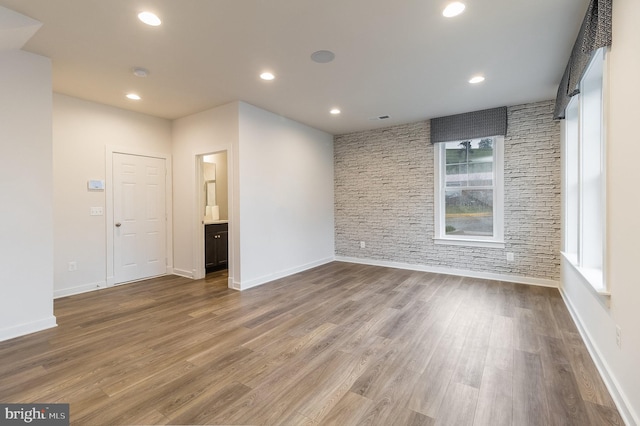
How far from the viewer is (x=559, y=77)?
345cm

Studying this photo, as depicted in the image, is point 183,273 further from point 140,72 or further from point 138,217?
point 140,72

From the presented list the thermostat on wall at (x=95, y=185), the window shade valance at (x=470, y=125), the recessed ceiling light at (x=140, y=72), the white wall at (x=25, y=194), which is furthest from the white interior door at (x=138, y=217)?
the window shade valance at (x=470, y=125)

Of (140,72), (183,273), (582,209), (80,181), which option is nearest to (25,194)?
(80,181)

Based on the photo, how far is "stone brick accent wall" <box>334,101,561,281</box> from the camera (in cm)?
425

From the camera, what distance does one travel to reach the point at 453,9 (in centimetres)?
223

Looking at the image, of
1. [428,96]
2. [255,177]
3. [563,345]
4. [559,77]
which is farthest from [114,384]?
[559,77]

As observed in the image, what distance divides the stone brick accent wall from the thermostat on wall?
422 cm

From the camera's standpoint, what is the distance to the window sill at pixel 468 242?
4645 mm

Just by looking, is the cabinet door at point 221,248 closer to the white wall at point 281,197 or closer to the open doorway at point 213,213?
the open doorway at point 213,213

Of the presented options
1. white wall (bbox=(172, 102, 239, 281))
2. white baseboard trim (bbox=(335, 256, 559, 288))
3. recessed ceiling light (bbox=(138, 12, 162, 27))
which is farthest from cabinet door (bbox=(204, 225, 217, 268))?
recessed ceiling light (bbox=(138, 12, 162, 27))

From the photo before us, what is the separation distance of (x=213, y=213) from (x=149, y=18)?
156 inches

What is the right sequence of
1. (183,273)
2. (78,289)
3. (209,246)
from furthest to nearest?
1. (209,246)
2. (183,273)
3. (78,289)

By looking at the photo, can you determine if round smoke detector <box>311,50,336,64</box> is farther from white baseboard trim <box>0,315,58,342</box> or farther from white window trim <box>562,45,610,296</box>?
white baseboard trim <box>0,315,58,342</box>

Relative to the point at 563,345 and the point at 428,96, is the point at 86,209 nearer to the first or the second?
the point at 428,96
